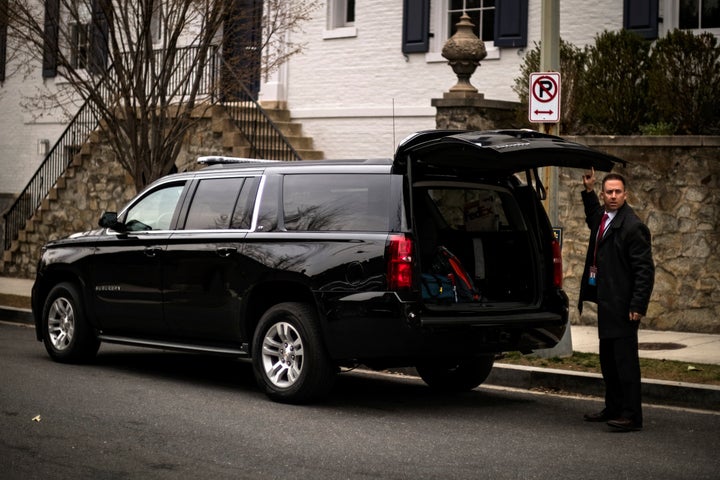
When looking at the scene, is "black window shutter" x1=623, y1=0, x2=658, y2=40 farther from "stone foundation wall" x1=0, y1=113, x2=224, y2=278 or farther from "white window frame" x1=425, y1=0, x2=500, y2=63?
"stone foundation wall" x1=0, y1=113, x2=224, y2=278

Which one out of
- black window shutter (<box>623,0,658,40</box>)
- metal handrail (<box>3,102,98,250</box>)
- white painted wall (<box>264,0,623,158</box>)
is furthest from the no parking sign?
metal handrail (<box>3,102,98,250</box>)

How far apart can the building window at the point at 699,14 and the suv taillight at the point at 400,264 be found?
32.0 ft

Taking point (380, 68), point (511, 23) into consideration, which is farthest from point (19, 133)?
point (511, 23)

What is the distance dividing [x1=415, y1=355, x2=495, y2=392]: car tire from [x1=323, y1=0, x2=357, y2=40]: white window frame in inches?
448

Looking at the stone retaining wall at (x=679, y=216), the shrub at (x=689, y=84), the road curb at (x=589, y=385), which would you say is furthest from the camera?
the shrub at (x=689, y=84)

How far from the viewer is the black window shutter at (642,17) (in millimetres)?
16766

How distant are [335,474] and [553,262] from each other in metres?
3.44

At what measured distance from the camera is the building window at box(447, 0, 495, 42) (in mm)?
18984

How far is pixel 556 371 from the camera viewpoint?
34.1ft

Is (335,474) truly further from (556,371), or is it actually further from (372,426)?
(556,371)

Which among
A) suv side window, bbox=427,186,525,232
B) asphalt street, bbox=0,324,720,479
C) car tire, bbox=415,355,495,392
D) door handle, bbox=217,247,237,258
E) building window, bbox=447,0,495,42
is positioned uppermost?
building window, bbox=447,0,495,42

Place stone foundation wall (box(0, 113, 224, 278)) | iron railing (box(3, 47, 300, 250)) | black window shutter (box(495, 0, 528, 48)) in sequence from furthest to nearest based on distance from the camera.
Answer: stone foundation wall (box(0, 113, 224, 278)) < iron railing (box(3, 47, 300, 250)) < black window shutter (box(495, 0, 528, 48))

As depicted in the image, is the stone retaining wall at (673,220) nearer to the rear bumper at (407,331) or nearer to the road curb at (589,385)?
the road curb at (589,385)

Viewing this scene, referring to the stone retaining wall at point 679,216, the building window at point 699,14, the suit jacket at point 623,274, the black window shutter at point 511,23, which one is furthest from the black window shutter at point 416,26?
the suit jacket at point 623,274
